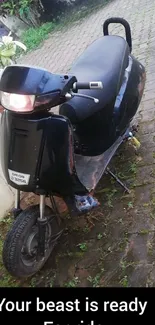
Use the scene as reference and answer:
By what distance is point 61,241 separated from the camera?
286 cm

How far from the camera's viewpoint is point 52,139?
2287 millimetres

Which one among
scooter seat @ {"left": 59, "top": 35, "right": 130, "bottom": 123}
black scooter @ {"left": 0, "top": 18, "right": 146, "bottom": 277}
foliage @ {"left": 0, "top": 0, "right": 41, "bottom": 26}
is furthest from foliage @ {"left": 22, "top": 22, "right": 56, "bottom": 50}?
black scooter @ {"left": 0, "top": 18, "right": 146, "bottom": 277}

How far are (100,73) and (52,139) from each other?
2.71ft

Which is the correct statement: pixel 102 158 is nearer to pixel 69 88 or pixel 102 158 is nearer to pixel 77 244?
pixel 77 244

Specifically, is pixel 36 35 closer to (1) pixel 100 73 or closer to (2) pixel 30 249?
(1) pixel 100 73

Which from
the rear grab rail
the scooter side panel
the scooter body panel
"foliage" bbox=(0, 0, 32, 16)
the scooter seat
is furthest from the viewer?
"foliage" bbox=(0, 0, 32, 16)

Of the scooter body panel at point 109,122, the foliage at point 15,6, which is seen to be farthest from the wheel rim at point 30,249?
→ the foliage at point 15,6

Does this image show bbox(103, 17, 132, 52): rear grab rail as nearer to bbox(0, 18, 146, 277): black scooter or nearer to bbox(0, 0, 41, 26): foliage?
bbox(0, 18, 146, 277): black scooter

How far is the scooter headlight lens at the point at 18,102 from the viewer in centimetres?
211

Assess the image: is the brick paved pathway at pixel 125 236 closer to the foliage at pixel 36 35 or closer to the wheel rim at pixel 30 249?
the wheel rim at pixel 30 249

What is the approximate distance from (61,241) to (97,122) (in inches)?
35.2

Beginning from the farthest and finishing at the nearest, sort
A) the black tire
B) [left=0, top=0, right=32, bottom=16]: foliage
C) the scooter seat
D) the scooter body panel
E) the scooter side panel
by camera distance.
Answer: [left=0, top=0, right=32, bottom=16]: foliage → the scooter body panel → the scooter seat → the black tire → the scooter side panel

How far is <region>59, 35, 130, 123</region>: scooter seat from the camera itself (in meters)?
2.66

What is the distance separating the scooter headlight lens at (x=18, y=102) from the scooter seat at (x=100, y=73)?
1.73ft
